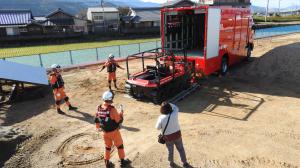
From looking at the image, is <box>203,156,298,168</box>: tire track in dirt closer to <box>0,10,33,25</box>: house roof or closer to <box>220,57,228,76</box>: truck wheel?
<box>220,57,228,76</box>: truck wheel

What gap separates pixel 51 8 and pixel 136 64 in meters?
171

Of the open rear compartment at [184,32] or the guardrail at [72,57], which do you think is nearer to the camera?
the open rear compartment at [184,32]

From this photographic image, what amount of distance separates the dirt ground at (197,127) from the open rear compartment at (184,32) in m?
2.18

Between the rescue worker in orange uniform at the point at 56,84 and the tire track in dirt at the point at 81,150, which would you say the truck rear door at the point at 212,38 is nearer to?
the rescue worker in orange uniform at the point at 56,84

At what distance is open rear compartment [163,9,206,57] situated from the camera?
13.3 meters

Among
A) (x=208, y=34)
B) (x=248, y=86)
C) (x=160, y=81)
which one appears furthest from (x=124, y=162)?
(x=248, y=86)

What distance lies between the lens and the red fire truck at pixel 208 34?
11.9 metres

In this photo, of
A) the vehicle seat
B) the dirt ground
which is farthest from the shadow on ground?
the vehicle seat

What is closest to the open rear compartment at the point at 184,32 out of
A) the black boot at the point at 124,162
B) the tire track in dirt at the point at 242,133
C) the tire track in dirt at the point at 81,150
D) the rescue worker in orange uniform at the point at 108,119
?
the tire track in dirt at the point at 242,133

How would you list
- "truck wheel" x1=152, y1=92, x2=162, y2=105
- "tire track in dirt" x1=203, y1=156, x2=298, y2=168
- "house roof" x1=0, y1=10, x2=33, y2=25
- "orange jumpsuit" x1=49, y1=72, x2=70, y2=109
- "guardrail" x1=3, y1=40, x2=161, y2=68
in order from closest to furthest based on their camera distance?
1. "tire track in dirt" x1=203, y1=156, x2=298, y2=168
2. "orange jumpsuit" x1=49, y1=72, x2=70, y2=109
3. "truck wheel" x1=152, y1=92, x2=162, y2=105
4. "guardrail" x1=3, y1=40, x2=161, y2=68
5. "house roof" x1=0, y1=10, x2=33, y2=25

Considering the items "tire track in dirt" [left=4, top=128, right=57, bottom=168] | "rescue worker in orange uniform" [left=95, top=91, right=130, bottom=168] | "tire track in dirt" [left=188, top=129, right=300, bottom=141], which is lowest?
"tire track in dirt" [left=4, top=128, right=57, bottom=168]

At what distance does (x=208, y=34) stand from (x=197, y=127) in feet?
15.9

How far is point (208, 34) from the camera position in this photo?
38.1 ft

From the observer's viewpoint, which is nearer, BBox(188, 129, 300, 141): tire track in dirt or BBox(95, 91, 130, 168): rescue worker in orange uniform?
BBox(95, 91, 130, 168): rescue worker in orange uniform
